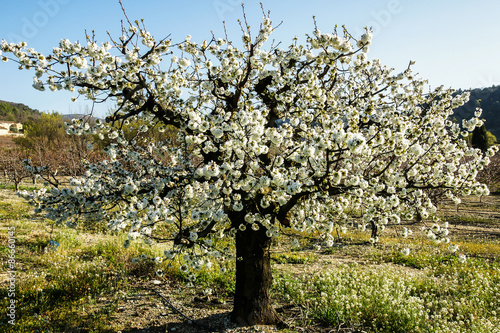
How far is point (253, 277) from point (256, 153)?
2804mm

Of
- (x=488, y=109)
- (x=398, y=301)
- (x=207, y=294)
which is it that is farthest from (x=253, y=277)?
(x=488, y=109)

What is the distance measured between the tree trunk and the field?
0.88ft

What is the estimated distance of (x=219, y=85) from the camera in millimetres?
6457

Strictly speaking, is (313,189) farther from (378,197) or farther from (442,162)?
(442,162)

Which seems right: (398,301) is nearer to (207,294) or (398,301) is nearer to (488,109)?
(207,294)

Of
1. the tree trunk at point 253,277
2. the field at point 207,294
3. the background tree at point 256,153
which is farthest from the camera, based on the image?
the field at point 207,294

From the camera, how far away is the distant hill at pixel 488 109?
99.1 meters

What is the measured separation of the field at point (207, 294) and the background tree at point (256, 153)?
42.0 inches

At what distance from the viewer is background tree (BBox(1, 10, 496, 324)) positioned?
459cm

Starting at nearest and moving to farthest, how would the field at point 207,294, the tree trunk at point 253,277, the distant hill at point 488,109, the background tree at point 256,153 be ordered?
the background tree at point 256,153 < the tree trunk at point 253,277 < the field at point 207,294 < the distant hill at point 488,109

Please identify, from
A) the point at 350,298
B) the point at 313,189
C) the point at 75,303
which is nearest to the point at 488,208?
the point at 350,298

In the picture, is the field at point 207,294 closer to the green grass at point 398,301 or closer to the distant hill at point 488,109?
the green grass at point 398,301

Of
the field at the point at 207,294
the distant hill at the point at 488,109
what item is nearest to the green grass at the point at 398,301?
the field at the point at 207,294

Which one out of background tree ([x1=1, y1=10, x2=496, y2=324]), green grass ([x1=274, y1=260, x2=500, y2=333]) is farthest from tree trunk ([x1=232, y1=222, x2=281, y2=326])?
green grass ([x1=274, y1=260, x2=500, y2=333])
